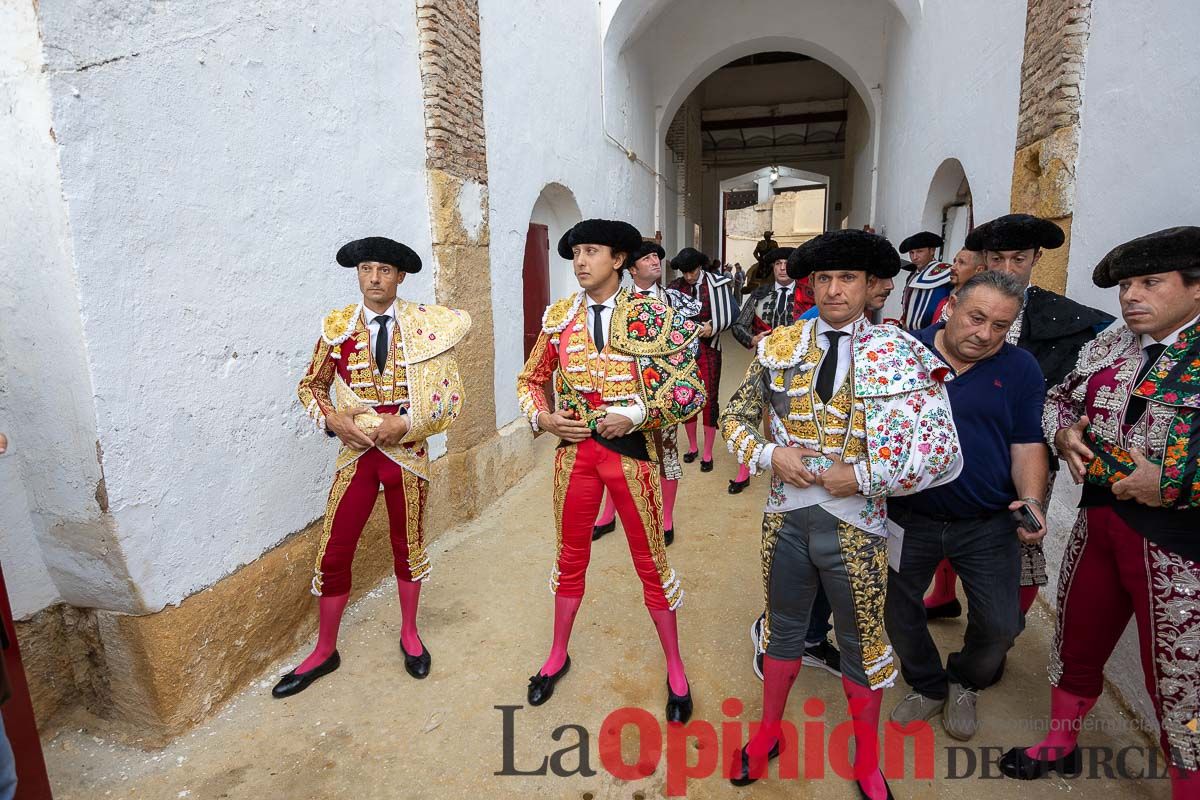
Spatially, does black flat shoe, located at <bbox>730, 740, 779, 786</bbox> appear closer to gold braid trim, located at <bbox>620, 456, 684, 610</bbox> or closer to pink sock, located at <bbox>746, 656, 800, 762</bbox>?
pink sock, located at <bbox>746, 656, 800, 762</bbox>

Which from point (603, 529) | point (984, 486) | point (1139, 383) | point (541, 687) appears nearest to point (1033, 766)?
point (984, 486)

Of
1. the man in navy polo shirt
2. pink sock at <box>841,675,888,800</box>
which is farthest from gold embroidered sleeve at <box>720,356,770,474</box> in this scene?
pink sock at <box>841,675,888,800</box>

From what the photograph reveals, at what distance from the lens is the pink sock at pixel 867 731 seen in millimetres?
2322

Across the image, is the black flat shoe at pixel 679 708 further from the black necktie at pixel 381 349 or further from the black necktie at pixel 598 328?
the black necktie at pixel 381 349

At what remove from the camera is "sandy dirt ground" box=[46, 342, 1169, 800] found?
8.20ft

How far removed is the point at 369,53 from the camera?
13.0 feet

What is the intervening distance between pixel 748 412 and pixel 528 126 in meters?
4.49

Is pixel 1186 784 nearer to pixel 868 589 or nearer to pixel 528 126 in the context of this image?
pixel 868 589

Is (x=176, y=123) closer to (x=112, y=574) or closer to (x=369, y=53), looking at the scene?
(x=369, y=53)

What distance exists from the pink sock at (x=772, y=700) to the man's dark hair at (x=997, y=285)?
1473mm

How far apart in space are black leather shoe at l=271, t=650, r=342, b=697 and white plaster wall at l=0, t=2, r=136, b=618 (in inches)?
31.0

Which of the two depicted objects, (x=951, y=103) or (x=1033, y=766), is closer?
(x=1033, y=766)

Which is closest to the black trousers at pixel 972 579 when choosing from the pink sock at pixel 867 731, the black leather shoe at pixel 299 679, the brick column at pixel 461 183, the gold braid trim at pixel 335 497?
the pink sock at pixel 867 731

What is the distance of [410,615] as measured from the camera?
11.0ft
